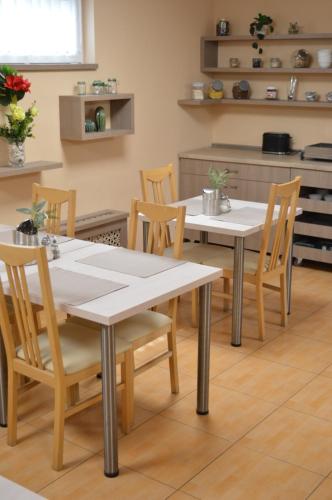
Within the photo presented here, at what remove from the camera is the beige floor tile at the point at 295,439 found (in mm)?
2916

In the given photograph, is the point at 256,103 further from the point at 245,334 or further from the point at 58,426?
the point at 58,426

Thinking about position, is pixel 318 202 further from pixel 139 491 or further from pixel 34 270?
pixel 139 491

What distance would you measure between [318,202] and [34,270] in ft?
9.56

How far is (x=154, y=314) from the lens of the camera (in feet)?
10.9

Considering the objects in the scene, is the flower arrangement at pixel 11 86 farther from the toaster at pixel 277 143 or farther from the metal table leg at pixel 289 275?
the toaster at pixel 277 143

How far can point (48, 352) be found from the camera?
288 cm

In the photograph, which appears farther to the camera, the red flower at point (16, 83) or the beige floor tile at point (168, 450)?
the red flower at point (16, 83)

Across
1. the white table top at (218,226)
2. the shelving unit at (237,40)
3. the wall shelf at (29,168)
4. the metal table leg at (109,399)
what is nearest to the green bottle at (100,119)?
the wall shelf at (29,168)

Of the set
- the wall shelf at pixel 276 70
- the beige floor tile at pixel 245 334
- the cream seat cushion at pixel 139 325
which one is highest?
the wall shelf at pixel 276 70

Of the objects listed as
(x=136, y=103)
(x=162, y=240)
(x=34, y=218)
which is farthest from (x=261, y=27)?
(x=34, y=218)

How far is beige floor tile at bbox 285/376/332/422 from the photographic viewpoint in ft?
10.9

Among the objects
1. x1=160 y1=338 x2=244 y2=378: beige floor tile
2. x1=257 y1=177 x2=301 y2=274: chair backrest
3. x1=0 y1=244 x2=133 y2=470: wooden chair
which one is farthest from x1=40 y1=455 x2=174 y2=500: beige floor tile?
x1=257 y1=177 x2=301 y2=274: chair backrest

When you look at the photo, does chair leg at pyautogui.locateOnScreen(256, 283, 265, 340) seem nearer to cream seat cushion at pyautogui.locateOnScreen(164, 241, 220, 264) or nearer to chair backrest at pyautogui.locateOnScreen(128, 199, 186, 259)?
cream seat cushion at pyautogui.locateOnScreen(164, 241, 220, 264)

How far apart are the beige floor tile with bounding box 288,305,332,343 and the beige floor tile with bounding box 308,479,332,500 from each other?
60.7 inches
